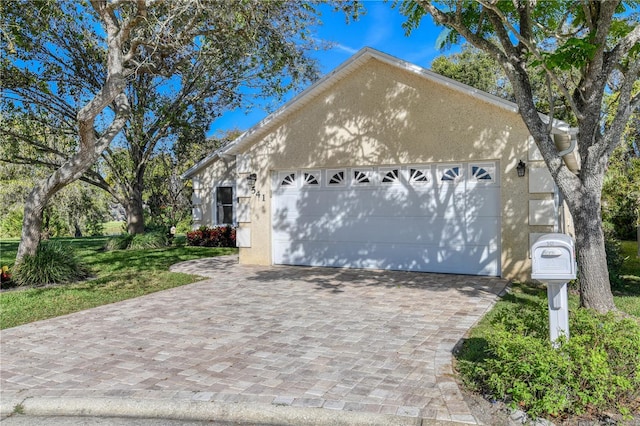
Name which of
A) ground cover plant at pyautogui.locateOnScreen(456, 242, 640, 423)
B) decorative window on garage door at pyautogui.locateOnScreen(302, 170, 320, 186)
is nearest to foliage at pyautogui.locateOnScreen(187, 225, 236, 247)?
decorative window on garage door at pyautogui.locateOnScreen(302, 170, 320, 186)

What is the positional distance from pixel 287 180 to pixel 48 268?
6.04 m

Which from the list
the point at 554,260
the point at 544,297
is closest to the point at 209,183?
the point at 544,297

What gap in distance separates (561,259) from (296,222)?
885 cm

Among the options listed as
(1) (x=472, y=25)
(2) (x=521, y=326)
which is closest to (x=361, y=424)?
(2) (x=521, y=326)

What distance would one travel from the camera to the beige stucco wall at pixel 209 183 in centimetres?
1908

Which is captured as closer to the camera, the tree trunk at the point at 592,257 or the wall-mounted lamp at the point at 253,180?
the tree trunk at the point at 592,257

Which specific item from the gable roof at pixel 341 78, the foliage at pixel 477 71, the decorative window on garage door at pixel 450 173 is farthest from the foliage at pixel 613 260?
the foliage at pixel 477 71

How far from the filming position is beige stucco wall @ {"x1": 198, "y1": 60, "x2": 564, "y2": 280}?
9594 millimetres

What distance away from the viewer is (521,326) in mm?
4457

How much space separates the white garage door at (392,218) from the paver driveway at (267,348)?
4.61 ft

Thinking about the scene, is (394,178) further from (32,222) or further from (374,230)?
(32,222)

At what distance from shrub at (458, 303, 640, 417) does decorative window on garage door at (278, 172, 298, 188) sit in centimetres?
866

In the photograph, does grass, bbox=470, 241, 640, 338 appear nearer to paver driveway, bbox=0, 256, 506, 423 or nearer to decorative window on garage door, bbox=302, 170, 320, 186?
paver driveway, bbox=0, 256, 506, 423

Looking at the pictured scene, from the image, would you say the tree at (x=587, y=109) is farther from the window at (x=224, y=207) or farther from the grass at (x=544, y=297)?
the window at (x=224, y=207)
